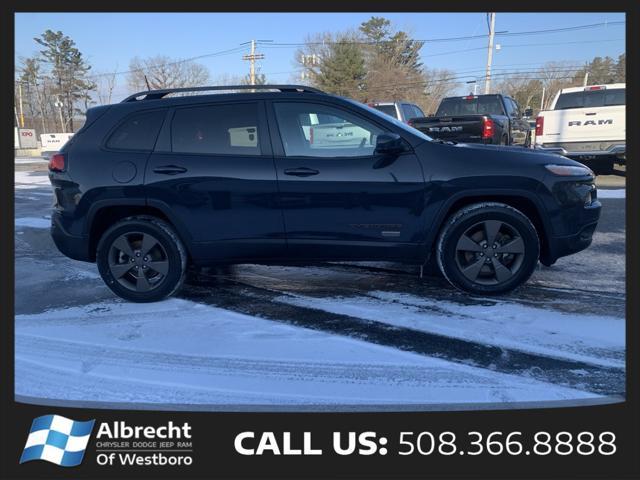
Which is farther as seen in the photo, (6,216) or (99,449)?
(6,216)

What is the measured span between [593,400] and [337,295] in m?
2.29

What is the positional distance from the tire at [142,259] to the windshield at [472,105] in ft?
34.8

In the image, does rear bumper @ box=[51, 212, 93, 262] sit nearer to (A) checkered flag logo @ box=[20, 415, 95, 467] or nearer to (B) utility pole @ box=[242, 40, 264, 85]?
(A) checkered flag logo @ box=[20, 415, 95, 467]

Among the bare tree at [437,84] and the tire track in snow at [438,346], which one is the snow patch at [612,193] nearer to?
the tire track in snow at [438,346]

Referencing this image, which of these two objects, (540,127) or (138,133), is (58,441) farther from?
(540,127)

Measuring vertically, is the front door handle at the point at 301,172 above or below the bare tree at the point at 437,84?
below

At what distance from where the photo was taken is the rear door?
4133 millimetres

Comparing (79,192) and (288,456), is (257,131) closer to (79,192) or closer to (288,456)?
(79,192)

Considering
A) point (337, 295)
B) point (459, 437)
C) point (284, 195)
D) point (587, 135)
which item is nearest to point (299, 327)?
point (337, 295)

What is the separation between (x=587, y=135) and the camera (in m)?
10.5

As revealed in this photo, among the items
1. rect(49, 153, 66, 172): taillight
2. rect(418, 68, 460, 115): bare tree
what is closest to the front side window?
rect(49, 153, 66, 172): taillight

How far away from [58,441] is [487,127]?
9484 millimetres

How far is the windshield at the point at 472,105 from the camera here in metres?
13.2

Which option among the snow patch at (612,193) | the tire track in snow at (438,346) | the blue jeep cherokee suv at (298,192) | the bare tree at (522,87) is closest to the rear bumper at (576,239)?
the blue jeep cherokee suv at (298,192)
